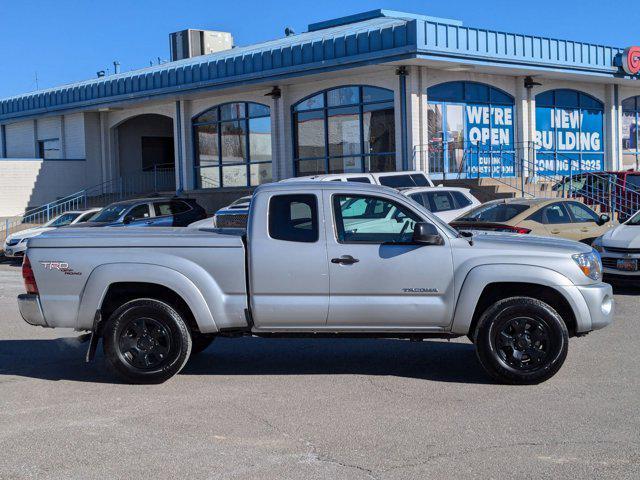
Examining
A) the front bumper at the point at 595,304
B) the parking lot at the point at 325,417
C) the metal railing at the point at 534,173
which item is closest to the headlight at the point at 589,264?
the front bumper at the point at 595,304

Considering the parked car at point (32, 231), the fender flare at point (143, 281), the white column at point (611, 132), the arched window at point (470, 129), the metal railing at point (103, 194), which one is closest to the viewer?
the fender flare at point (143, 281)

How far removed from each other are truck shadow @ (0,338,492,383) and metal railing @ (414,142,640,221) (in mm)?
12241

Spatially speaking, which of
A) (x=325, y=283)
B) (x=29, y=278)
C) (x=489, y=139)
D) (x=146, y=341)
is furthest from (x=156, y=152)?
(x=325, y=283)

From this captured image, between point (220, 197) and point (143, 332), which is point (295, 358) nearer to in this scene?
point (143, 332)

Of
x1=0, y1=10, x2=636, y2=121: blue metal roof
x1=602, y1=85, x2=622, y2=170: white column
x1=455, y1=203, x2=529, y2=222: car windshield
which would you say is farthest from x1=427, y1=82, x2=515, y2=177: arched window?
x1=455, y1=203, x2=529, y2=222: car windshield

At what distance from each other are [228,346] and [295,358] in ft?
3.79

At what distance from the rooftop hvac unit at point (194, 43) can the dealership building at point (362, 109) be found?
3.89 m

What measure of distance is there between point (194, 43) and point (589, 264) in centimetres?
3050

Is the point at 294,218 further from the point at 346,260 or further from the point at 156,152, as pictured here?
the point at 156,152

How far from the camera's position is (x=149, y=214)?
2245cm

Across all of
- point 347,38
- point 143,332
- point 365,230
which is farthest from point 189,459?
point 347,38

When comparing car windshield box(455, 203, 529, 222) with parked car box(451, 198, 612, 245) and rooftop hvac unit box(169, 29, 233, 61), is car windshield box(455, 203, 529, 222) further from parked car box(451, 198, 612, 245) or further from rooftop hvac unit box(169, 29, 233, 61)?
rooftop hvac unit box(169, 29, 233, 61)

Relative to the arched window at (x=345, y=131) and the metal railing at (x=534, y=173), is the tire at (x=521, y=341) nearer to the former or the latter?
the metal railing at (x=534, y=173)

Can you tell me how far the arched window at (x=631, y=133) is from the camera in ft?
102
